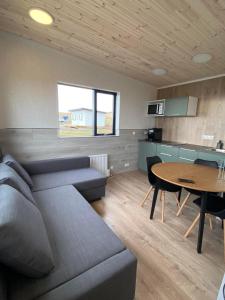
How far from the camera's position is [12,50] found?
2508 mm

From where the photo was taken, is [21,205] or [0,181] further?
[0,181]

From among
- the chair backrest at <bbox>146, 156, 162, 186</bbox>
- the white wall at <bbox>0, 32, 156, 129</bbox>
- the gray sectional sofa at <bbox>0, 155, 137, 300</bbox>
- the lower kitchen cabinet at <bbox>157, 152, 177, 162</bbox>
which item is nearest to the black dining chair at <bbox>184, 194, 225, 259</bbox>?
the chair backrest at <bbox>146, 156, 162, 186</bbox>

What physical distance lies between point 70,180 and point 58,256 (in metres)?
1.44

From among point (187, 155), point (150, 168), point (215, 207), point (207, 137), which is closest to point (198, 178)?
point (215, 207)

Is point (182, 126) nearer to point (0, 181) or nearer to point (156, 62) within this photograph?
point (156, 62)

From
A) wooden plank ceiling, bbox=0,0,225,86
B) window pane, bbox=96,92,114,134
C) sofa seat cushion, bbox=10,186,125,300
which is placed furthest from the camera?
window pane, bbox=96,92,114,134

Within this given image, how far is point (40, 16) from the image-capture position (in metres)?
2.02

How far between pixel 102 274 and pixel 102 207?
1.59m

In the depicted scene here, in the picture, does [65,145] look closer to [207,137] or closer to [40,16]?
[40,16]

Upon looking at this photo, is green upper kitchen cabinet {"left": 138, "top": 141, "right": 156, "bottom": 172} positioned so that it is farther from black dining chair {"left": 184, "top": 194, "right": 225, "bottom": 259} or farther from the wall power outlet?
black dining chair {"left": 184, "top": 194, "right": 225, "bottom": 259}

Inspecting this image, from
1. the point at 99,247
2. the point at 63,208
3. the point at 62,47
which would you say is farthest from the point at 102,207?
the point at 62,47

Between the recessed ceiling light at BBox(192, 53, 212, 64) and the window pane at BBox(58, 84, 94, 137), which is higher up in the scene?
the recessed ceiling light at BBox(192, 53, 212, 64)

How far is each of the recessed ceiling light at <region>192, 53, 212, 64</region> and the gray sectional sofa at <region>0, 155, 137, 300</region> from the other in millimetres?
2857

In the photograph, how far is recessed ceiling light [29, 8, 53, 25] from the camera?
1.94 m
